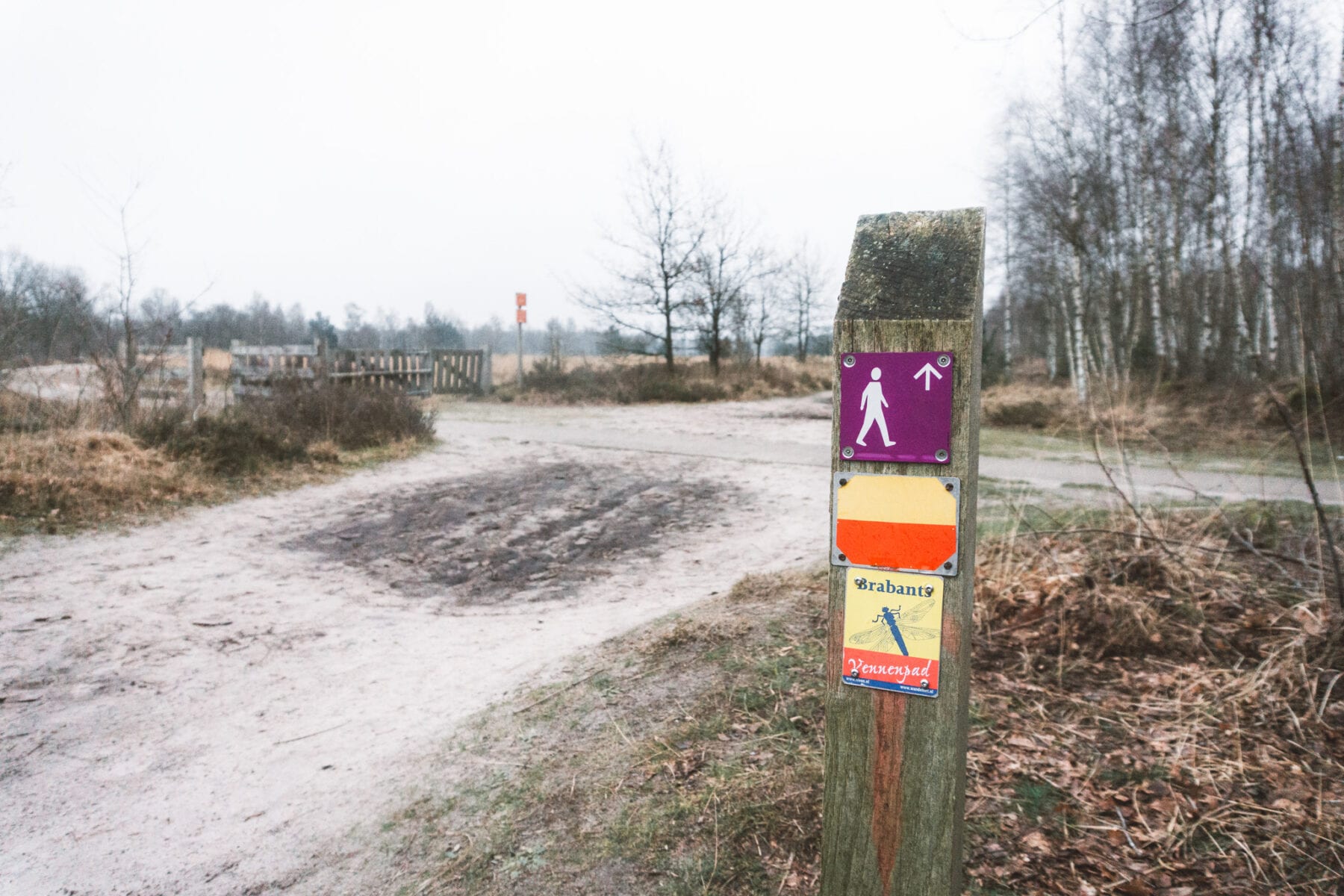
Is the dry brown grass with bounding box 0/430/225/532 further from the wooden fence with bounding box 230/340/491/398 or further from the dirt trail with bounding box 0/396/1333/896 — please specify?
the wooden fence with bounding box 230/340/491/398

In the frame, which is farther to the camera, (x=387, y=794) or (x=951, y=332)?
(x=387, y=794)

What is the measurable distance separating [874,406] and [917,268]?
0.30 metres

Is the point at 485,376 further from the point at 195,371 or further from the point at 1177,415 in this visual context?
the point at 1177,415

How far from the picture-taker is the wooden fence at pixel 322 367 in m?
12.6

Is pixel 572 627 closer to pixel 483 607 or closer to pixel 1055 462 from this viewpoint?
pixel 483 607

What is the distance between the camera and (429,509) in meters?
8.16

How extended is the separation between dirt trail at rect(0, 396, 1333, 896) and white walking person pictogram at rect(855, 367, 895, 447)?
215 centimetres

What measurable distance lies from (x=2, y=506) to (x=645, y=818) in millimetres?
7001

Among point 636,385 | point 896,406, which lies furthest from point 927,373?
point 636,385

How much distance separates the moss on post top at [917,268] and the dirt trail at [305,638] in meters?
2.32

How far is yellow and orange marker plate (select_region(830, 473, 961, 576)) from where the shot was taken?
61.9 inches

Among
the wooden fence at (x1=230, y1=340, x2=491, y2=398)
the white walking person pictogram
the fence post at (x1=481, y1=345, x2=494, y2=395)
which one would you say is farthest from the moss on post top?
the fence post at (x1=481, y1=345, x2=494, y2=395)

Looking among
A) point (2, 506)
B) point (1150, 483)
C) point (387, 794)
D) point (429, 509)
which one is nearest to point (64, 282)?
point (2, 506)

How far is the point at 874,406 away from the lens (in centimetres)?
162
